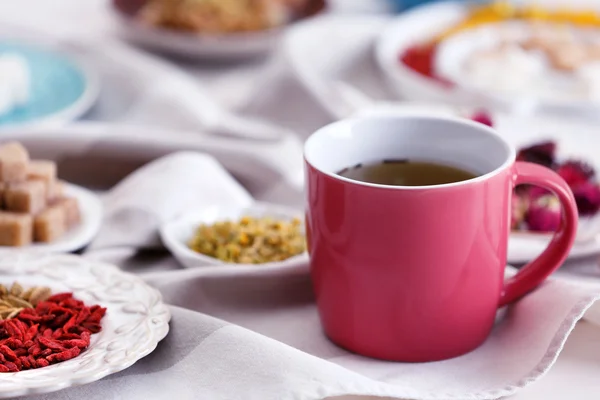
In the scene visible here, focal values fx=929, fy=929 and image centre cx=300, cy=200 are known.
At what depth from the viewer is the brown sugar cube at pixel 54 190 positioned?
0.77 metres

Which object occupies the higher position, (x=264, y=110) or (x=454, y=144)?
(x=454, y=144)

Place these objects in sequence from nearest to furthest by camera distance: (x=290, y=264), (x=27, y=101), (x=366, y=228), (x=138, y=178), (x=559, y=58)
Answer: (x=366, y=228) < (x=290, y=264) < (x=138, y=178) < (x=27, y=101) < (x=559, y=58)

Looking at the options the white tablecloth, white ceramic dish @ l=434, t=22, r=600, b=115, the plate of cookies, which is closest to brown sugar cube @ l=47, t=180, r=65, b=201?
the plate of cookies

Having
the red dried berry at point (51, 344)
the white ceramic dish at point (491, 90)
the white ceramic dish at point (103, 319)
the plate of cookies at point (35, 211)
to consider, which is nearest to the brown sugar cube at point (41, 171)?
the plate of cookies at point (35, 211)

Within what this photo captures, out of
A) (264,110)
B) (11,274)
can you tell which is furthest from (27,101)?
(11,274)

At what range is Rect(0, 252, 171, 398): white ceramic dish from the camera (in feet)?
1.68

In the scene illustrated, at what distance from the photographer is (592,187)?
0.77 metres

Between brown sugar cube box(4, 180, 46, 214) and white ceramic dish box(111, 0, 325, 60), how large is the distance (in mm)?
571

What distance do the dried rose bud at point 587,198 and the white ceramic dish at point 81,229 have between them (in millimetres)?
398

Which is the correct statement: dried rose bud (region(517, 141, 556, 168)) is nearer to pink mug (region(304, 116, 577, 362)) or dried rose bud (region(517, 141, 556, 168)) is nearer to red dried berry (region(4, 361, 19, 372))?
pink mug (region(304, 116, 577, 362))

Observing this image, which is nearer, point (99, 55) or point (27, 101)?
point (27, 101)

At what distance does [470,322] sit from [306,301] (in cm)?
13

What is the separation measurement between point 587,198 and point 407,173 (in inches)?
8.0

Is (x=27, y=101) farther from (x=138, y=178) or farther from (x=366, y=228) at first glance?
(x=366, y=228)
